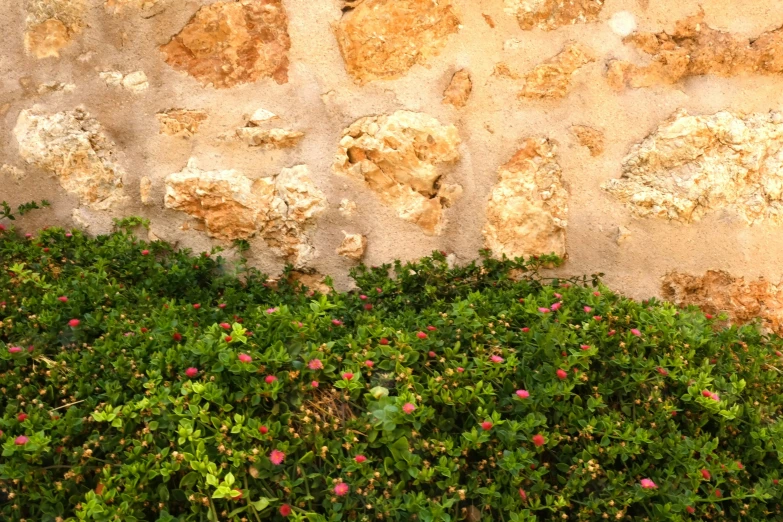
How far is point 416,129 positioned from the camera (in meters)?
2.33

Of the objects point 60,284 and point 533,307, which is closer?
point 533,307

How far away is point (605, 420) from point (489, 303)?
53 centimetres

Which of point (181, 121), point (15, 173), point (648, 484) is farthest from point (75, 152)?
point (648, 484)

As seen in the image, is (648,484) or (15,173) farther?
(15,173)

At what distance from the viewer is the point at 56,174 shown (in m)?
2.38

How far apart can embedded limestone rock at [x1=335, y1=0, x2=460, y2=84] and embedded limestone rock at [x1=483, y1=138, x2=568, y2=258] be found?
1.67 feet

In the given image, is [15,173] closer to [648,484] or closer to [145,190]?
[145,190]

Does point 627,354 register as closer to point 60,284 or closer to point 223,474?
point 223,474

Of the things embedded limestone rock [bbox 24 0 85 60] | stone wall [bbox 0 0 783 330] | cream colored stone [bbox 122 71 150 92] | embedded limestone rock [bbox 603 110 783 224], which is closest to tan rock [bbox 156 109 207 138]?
stone wall [bbox 0 0 783 330]

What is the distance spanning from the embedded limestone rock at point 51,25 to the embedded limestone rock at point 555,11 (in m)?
1.56

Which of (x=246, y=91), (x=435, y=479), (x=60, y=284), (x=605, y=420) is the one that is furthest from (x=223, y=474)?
(x=246, y=91)

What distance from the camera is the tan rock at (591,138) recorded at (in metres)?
2.33

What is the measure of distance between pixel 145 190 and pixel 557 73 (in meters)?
1.54

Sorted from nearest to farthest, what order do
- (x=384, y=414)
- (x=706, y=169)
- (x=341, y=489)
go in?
(x=341, y=489)
(x=384, y=414)
(x=706, y=169)
